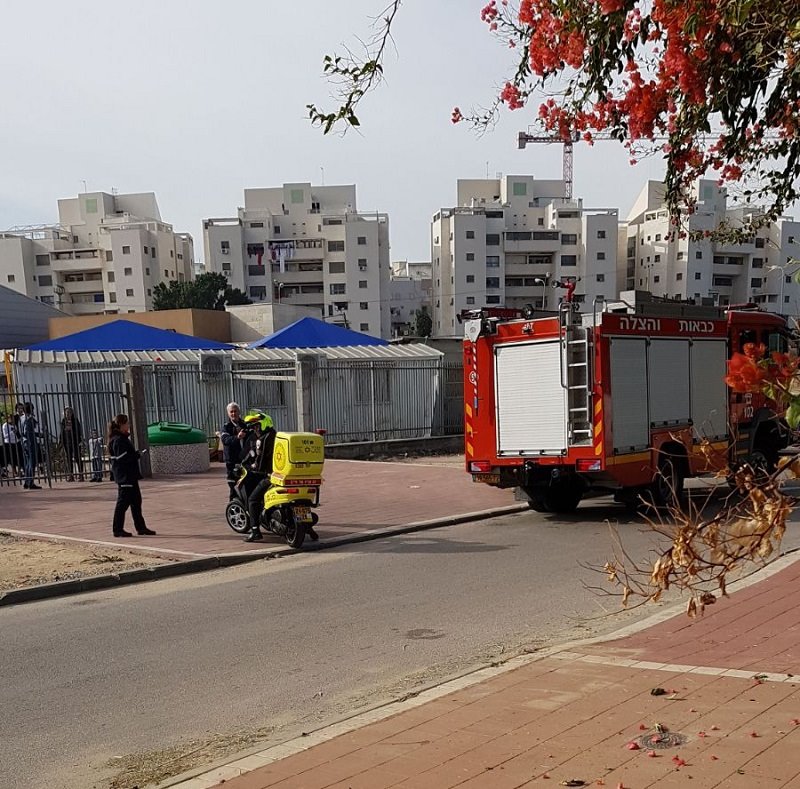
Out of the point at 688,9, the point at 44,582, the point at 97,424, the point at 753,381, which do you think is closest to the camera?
the point at 753,381

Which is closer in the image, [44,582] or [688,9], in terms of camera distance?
[688,9]

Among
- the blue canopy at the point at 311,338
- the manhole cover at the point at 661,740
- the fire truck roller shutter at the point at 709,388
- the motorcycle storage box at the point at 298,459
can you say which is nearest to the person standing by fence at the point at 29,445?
the motorcycle storage box at the point at 298,459

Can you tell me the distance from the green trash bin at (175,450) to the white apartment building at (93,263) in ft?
240

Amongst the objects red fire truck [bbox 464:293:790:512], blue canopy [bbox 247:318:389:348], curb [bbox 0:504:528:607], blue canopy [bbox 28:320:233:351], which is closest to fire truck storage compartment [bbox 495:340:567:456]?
red fire truck [bbox 464:293:790:512]

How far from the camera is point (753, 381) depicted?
2.57 m

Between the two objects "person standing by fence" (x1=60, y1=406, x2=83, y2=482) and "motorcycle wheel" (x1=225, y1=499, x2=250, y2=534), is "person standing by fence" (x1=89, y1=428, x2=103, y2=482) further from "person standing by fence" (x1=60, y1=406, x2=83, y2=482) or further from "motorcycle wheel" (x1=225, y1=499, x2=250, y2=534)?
"motorcycle wheel" (x1=225, y1=499, x2=250, y2=534)

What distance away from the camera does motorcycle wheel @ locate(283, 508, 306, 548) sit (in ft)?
33.0

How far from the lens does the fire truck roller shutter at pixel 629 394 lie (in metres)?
11.0

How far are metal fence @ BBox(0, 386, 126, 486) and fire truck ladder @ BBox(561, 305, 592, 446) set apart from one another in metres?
10.5

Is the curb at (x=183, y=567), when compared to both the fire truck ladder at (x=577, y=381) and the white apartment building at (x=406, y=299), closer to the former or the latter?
the fire truck ladder at (x=577, y=381)

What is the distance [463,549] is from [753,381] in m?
7.76

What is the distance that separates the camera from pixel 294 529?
10.1 meters

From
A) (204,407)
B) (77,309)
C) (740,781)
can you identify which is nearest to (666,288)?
(77,309)

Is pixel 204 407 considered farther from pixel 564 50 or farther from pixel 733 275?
pixel 733 275
